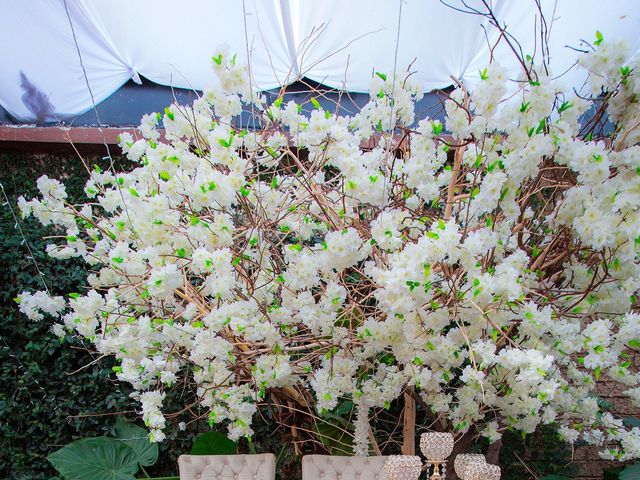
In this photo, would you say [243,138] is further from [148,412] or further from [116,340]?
[148,412]

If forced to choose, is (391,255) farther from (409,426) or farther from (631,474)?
(631,474)

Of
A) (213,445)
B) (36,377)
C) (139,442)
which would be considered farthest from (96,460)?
(36,377)

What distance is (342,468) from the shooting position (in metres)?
2.91

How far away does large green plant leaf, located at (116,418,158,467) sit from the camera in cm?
333

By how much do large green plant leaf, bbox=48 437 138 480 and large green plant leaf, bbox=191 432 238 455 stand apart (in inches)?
12.1

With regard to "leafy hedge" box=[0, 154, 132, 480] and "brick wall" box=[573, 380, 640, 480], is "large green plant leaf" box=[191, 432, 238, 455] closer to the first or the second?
"leafy hedge" box=[0, 154, 132, 480]

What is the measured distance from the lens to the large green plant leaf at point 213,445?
330cm

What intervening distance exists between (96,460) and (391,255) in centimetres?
200

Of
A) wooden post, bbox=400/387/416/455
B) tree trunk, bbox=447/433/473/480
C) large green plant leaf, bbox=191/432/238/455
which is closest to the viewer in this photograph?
tree trunk, bbox=447/433/473/480

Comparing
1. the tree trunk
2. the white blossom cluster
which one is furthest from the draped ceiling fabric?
the tree trunk

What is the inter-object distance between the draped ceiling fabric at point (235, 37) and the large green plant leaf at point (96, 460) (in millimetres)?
2055

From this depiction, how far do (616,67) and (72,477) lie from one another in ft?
9.34

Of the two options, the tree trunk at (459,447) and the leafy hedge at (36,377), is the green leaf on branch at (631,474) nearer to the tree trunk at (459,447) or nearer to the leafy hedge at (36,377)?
the tree trunk at (459,447)

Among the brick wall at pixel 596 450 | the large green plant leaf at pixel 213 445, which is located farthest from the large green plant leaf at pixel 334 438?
the brick wall at pixel 596 450
